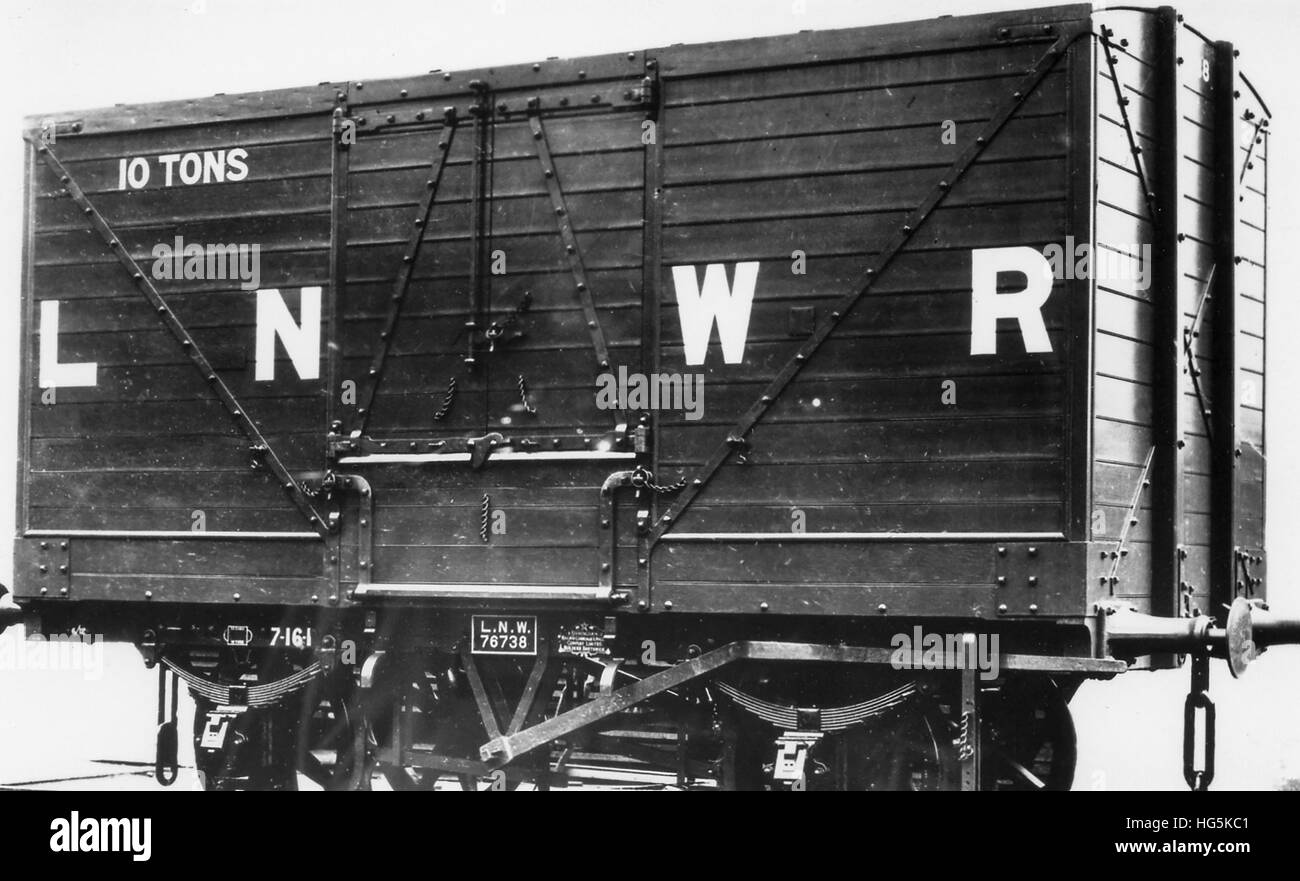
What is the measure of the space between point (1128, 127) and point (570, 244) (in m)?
2.86

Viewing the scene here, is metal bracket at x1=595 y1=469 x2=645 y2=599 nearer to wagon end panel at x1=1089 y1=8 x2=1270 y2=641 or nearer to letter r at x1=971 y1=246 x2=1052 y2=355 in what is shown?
letter r at x1=971 y1=246 x2=1052 y2=355

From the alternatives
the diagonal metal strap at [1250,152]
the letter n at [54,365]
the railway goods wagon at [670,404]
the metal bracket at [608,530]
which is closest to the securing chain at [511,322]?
the railway goods wagon at [670,404]

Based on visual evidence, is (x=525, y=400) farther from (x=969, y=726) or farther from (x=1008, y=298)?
(x=969, y=726)

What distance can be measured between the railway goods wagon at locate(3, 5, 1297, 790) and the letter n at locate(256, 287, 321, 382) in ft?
0.09

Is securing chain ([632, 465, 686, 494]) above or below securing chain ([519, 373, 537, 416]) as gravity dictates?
below

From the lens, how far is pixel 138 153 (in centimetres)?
1041

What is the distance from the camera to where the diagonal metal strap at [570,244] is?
30.0 feet

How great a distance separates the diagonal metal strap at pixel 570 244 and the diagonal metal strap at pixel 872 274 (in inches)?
31.2

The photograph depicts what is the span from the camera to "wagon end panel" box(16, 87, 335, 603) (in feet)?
32.6

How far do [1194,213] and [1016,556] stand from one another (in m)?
2.25

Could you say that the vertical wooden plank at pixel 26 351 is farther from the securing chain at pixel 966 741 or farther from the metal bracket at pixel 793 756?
the securing chain at pixel 966 741

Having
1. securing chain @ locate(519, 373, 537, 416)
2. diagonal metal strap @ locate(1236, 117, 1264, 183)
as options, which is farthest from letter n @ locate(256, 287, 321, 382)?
diagonal metal strap @ locate(1236, 117, 1264, 183)

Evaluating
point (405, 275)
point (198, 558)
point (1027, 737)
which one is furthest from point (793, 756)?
point (198, 558)
